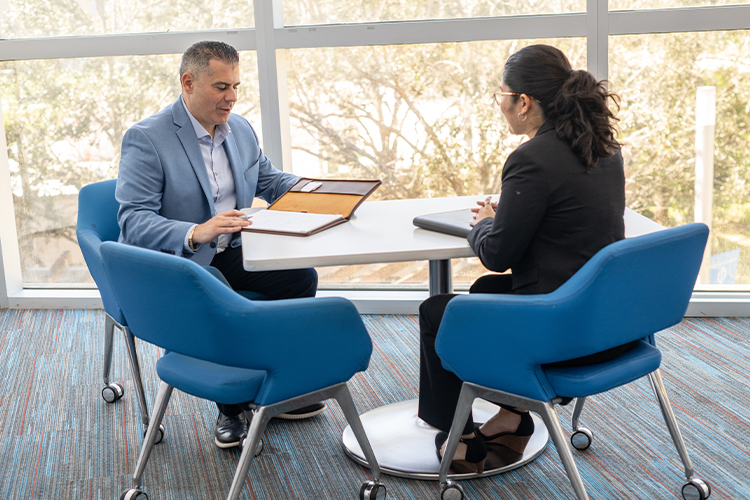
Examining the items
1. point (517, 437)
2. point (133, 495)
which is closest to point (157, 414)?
point (133, 495)

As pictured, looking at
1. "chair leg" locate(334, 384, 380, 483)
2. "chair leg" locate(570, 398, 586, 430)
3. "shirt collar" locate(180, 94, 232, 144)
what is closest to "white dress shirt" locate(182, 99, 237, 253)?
"shirt collar" locate(180, 94, 232, 144)

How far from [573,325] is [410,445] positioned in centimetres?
90

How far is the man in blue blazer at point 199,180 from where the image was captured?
232 centimetres

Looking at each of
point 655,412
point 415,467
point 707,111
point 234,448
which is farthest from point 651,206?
point 234,448

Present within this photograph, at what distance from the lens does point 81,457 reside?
2.37 meters

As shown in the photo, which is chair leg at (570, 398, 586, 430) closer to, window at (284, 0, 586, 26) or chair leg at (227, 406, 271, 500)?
chair leg at (227, 406, 271, 500)

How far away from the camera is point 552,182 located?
5.58 feet

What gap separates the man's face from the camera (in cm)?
244

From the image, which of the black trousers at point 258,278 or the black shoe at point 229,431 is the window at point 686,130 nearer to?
the black trousers at point 258,278

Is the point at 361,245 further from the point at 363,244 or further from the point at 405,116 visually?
the point at 405,116

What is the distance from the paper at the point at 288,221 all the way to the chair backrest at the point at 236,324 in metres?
0.41

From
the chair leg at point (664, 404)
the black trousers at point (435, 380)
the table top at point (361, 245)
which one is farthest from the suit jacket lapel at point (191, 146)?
the chair leg at point (664, 404)

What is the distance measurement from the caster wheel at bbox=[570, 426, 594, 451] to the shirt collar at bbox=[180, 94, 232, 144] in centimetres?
154

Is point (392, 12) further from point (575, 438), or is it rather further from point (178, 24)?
point (575, 438)
